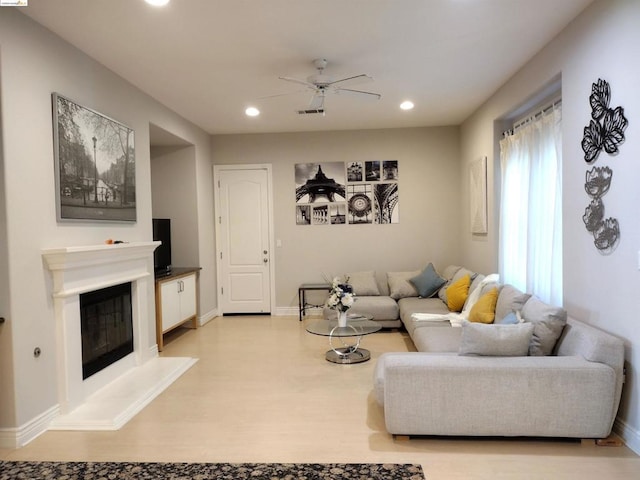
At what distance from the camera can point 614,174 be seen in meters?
2.65

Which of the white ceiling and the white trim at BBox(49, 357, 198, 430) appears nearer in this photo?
the white ceiling

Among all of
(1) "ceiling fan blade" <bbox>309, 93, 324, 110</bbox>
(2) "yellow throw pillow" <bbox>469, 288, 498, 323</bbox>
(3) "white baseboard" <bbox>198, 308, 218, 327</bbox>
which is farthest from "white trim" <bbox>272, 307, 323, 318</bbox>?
(1) "ceiling fan blade" <bbox>309, 93, 324, 110</bbox>

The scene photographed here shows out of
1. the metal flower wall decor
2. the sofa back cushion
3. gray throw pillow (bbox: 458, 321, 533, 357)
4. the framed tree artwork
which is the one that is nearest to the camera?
the metal flower wall decor

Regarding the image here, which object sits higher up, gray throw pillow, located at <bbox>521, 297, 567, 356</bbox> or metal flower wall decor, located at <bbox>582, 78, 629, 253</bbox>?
metal flower wall decor, located at <bbox>582, 78, 629, 253</bbox>

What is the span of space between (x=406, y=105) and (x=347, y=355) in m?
3.00

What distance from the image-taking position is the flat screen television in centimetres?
516

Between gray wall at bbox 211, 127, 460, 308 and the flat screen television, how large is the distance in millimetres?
1620

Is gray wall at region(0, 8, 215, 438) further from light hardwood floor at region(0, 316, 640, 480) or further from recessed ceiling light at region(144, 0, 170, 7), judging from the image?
recessed ceiling light at region(144, 0, 170, 7)

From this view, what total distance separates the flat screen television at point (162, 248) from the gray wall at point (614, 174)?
167 inches

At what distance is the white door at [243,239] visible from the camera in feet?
21.9

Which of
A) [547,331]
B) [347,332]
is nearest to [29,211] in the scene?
[347,332]

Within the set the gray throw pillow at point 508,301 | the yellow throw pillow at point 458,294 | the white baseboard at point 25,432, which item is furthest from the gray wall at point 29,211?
the yellow throw pillow at point 458,294

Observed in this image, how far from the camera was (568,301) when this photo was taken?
3248mm

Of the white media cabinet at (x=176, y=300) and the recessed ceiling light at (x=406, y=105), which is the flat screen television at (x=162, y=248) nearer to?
the white media cabinet at (x=176, y=300)
